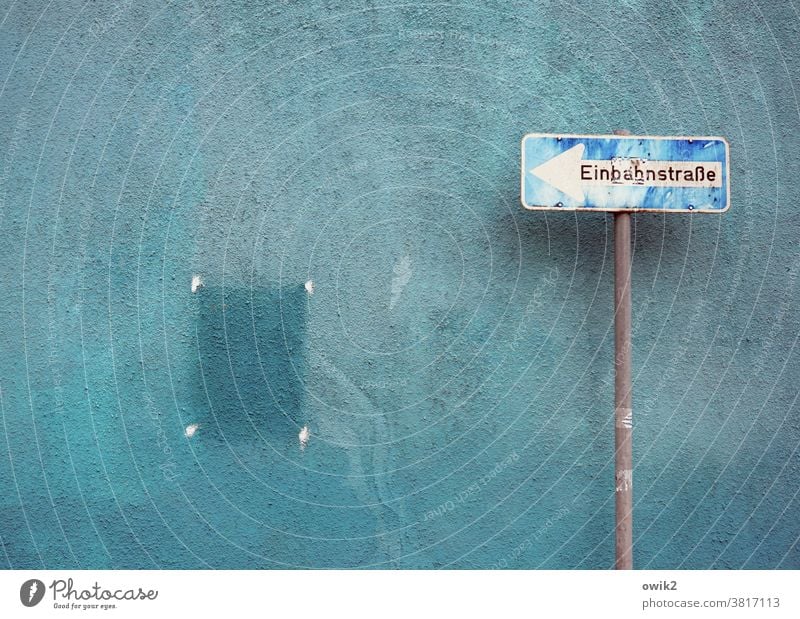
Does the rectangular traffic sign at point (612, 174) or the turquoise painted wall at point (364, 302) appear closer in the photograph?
the rectangular traffic sign at point (612, 174)

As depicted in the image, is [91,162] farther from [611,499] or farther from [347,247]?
[611,499]

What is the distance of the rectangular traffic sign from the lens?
284 centimetres

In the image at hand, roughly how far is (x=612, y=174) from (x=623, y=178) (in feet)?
0.12

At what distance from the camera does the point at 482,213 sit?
3139mm
